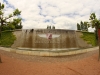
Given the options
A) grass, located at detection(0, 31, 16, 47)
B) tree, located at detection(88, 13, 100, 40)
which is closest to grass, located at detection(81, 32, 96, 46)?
tree, located at detection(88, 13, 100, 40)

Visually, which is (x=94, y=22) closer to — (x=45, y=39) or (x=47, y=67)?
(x=45, y=39)

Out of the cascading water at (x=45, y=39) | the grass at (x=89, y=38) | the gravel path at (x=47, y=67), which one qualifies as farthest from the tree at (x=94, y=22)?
the gravel path at (x=47, y=67)

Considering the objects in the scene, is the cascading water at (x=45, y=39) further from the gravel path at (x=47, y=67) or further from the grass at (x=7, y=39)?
the gravel path at (x=47, y=67)

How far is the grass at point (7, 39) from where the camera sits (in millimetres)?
21041

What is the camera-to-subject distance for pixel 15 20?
18422 mm

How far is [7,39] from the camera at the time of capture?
71.8 feet

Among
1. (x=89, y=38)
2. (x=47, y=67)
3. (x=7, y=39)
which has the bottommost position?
(x=47, y=67)

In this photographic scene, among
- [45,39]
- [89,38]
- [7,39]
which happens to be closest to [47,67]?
[45,39]

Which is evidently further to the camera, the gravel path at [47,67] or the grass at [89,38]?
the grass at [89,38]

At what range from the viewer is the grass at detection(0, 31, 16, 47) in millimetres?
21041

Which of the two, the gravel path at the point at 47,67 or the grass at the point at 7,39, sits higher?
the grass at the point at 7,39

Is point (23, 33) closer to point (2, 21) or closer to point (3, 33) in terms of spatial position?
point (2, 21)

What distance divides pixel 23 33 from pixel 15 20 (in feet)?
7.45

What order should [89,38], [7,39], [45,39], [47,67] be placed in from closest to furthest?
1. [47,67]
2. [45,39]
3. [7,39]
4. [89,38]
